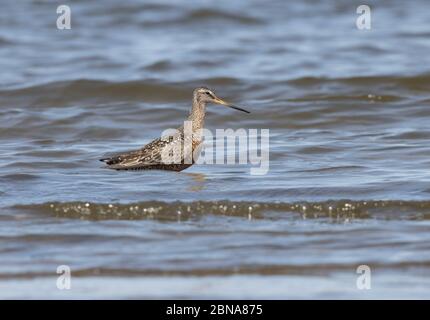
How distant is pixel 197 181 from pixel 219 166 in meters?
1.10

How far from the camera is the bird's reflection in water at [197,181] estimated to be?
1028cm

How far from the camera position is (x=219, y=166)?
38.6ft

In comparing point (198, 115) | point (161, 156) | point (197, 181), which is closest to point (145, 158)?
point (161, 156)

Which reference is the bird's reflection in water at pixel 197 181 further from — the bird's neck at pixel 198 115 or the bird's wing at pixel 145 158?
the bird's neck at pixel 198 115

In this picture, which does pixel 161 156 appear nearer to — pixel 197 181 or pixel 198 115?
pixel 197 181

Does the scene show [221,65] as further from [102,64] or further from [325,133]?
[325,133]

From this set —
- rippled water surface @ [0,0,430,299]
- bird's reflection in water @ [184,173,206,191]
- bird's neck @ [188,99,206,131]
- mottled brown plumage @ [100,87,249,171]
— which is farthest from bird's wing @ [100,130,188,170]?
bird's neck @ [188,99,206,131]

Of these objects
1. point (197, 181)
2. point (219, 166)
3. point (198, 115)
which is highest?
point (198, 115)

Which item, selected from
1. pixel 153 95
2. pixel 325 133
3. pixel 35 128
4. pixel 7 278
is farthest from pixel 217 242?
pixel 153 95

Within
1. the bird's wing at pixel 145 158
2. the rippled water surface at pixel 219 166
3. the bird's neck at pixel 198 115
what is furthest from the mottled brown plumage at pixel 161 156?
the bird's neck at pixel 198 115

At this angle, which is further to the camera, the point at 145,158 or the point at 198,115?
the point at 198,115

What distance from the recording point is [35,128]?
14.4 meters

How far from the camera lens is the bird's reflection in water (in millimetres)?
10281
